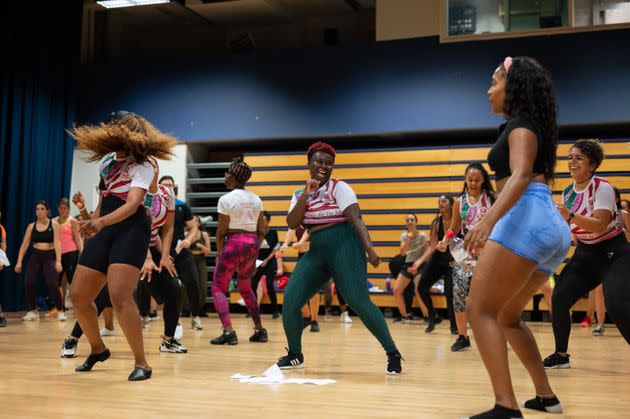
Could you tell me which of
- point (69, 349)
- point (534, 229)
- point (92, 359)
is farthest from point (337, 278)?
point (69, 349)

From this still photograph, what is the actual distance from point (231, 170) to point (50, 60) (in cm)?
730

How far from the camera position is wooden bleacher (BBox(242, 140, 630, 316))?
1169cm

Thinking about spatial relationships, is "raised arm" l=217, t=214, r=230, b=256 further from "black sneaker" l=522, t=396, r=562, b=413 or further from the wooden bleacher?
the wooden bleacher

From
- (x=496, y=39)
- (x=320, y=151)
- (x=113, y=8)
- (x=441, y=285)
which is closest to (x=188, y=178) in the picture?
(x=113, y=8)

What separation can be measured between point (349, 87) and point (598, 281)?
7.82 metres

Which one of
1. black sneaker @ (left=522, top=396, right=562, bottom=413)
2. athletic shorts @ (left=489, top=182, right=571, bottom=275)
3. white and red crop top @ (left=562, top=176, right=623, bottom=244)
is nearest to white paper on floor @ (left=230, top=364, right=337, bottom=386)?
black sneaker @ (left=522, top=396, right=562, bottom=413)

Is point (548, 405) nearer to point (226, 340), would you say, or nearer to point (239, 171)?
point (226, 340)

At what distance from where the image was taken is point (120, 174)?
4.55m

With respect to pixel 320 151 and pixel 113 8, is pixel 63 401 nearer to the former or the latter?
pixel 320 151

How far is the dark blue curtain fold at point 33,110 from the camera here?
1201 centimetres

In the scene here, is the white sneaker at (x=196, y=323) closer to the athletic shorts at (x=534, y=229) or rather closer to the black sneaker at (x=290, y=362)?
the black sneaker at (x=290, y=362)

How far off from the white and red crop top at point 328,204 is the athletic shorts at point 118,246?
1.13 m

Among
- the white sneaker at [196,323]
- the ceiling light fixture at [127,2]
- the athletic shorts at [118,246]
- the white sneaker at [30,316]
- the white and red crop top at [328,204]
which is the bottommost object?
the white sneaker at [30,316]

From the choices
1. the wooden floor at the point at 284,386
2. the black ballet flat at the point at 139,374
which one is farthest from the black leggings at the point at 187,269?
the black ballet flat at the point at 139,374
